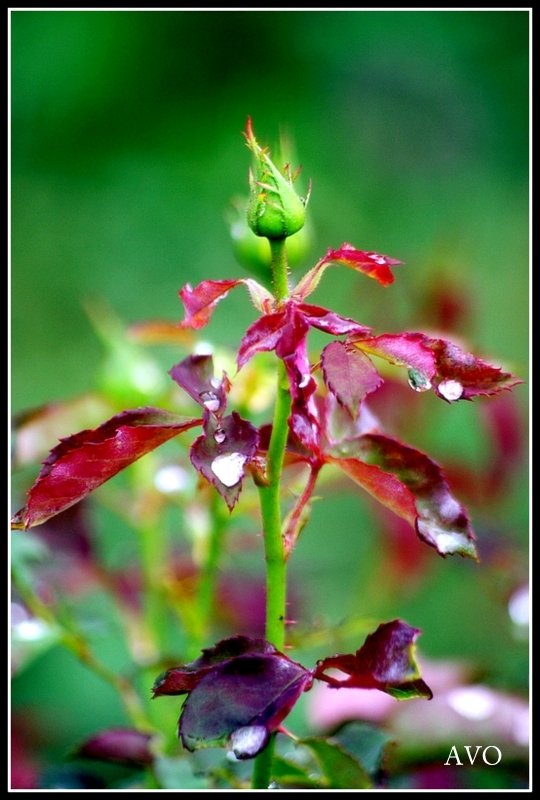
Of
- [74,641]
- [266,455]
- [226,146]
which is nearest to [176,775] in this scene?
[74,641]

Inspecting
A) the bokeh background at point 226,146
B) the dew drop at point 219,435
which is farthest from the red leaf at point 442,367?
the bokeh background at point 226,146

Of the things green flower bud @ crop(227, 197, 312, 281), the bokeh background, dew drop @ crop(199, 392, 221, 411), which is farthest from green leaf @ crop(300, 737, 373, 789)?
the bokeh background

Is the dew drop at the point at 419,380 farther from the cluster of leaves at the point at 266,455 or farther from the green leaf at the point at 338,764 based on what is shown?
the green leaf at the point at 338,764

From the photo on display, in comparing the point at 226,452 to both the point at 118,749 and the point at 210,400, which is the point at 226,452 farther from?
the point at 118,749

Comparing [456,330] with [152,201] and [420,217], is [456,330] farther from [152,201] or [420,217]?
[152,201]

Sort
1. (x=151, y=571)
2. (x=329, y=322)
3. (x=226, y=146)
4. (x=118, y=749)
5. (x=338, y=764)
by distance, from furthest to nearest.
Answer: (x=226, y=146) < (x=151, y=571) < (x=118, y=749) < (x=338, y=764) < (x=329, y=322)

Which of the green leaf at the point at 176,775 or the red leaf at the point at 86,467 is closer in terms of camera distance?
the red leaf at the point at 86,467

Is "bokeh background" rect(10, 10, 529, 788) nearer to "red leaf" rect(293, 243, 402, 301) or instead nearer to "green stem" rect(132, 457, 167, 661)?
"green stem" rect(132, 457, 167, 661)
